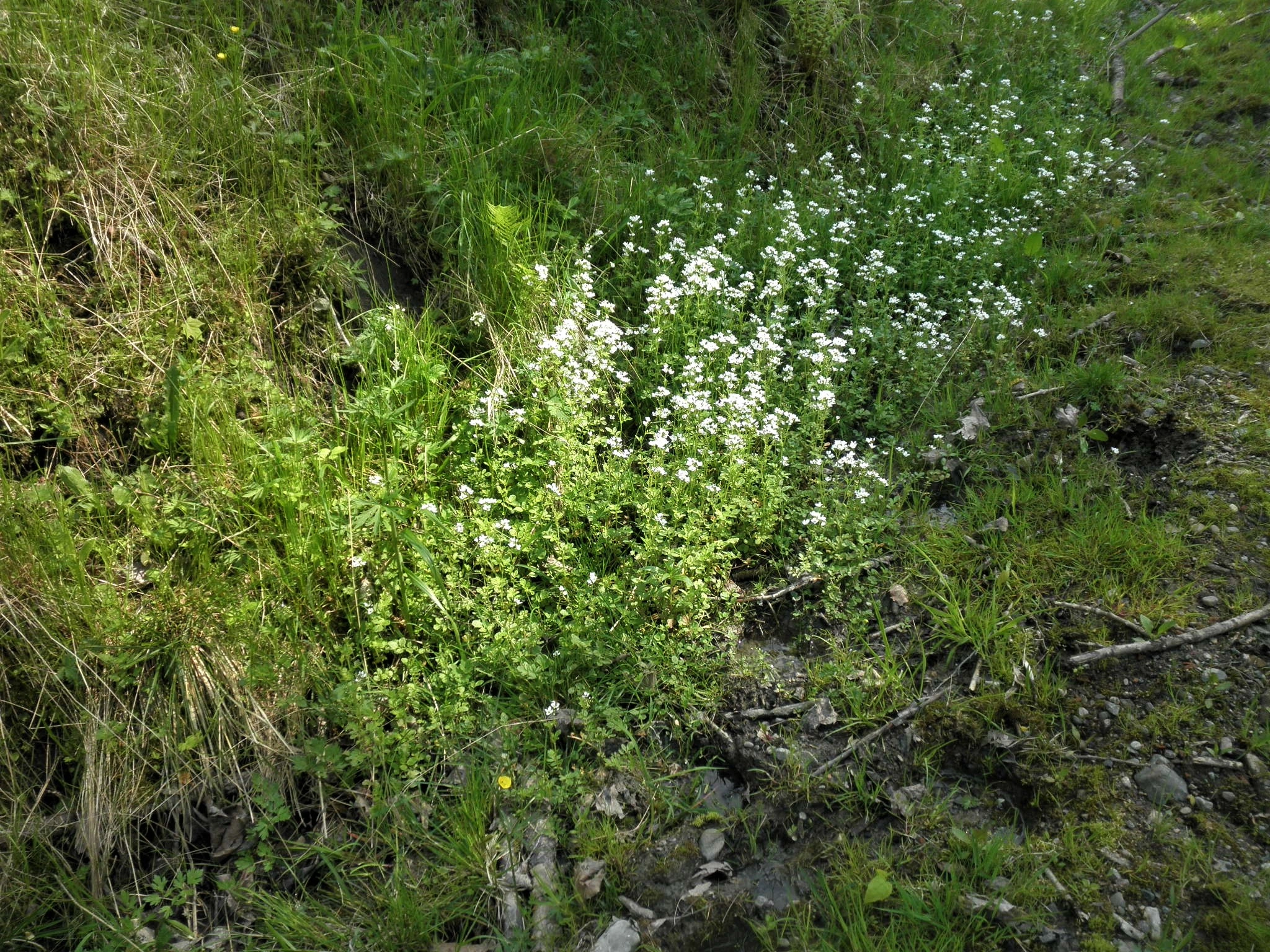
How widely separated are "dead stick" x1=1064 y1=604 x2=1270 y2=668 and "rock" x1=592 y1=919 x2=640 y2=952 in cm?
193

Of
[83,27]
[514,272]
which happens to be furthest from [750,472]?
[83,27]

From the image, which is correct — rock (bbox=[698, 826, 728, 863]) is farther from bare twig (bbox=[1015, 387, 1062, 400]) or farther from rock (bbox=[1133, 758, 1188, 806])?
bare twig (bbox=[1015, 387, 1062, 400])

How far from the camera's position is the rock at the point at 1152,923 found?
241 centimetres

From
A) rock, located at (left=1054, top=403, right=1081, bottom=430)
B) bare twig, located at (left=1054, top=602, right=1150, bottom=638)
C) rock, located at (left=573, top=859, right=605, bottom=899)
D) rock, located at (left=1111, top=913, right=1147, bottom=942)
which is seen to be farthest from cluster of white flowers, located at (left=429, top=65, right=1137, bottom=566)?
rock, located at (left=1111, top=913, right=1147, bottom=942)

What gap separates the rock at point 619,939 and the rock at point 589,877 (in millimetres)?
127

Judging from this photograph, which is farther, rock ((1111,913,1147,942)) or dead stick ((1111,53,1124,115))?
dead stick ((1111,53,1124,115))

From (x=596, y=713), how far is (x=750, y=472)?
4.34 feet

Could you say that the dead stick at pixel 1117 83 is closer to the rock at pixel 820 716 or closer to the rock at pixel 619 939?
the rock at pixel 820 716

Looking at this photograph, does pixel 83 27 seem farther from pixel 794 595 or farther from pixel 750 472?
pixel 794 595

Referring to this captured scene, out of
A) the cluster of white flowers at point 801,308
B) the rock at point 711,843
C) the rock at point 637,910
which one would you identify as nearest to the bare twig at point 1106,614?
the cluster of white flowers at point 801,308

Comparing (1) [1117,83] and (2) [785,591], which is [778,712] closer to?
(2) [785,591]

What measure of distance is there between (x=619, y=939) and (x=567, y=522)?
1.78 metres

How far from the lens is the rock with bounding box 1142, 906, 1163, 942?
241 centimetres

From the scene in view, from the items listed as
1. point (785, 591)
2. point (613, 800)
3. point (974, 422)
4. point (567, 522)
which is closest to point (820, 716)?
point (785, 591)
